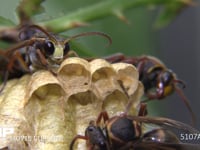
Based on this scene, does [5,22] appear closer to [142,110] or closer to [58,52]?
[58,52]

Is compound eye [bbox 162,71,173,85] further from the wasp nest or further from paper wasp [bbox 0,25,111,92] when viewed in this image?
paper wasp [bbox 0,25,111,92]

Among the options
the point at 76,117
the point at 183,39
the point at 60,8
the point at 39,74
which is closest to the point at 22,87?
the point at 39,74

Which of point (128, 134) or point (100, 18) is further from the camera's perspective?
point (100, 18)

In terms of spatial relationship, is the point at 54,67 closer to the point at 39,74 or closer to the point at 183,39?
the point at 39,74

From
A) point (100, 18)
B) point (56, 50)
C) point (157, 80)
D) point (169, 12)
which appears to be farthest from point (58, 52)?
point (169, 12)

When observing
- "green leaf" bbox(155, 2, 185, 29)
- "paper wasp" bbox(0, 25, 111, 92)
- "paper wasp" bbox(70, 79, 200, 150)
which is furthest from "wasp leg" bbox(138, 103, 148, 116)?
"green leaf" bbox(155, 2, 185, 29)

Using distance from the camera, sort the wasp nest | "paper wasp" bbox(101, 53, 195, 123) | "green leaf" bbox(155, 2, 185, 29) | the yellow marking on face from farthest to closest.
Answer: "green leaf" bbox(155, 2, 185, 29) → "paper wasp" bbox(101, 53, 195, 123) → the yellow marking on face → the wasp nest
